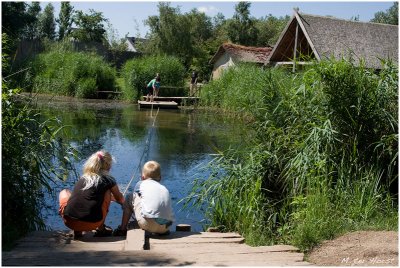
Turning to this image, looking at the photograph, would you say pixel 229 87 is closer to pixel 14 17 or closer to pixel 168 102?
pixel 168 102

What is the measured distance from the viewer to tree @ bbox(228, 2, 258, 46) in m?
52.2

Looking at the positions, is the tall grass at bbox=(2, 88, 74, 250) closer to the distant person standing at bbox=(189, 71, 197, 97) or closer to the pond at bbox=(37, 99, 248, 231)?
the pond at bbox=(37, 99, 248, 231)

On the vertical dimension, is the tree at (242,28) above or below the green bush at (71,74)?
above

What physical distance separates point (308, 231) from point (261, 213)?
1.37 m

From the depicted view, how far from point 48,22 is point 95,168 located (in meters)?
71.0

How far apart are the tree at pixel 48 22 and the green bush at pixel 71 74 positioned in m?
44.3

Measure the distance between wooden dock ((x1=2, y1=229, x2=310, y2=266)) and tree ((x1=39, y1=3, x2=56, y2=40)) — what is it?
68.7m

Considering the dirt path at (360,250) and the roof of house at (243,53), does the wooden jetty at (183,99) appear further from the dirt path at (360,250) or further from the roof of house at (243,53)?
the dirt path at (360,250)

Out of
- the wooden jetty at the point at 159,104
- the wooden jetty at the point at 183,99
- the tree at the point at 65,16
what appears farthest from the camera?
the tree at the point at 65,16

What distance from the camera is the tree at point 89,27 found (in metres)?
52.2

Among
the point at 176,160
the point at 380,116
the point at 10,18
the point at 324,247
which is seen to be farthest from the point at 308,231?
the point at 10,18

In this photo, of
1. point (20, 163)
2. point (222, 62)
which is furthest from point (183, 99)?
point (20, 163)

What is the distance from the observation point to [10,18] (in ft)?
109

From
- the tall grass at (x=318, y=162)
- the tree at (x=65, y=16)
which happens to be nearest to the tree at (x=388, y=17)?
the tree at (x=65, y=16)
